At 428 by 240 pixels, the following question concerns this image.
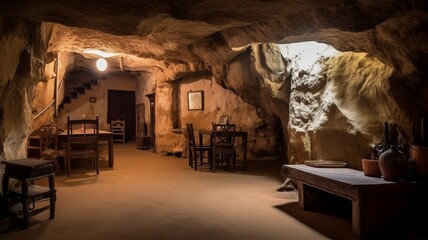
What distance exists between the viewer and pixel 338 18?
3195mm

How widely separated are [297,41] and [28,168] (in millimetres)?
3671

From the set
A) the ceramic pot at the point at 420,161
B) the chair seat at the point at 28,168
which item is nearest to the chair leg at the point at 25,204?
the chair seat at the point at 28,168

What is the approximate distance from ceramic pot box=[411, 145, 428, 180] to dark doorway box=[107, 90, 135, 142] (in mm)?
12303

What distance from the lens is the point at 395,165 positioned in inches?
119

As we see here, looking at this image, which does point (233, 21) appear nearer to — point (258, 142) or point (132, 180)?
point (132, 180)

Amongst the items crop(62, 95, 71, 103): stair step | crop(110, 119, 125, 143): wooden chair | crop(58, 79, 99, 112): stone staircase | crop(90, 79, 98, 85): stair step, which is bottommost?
crop(110, 119, 125, 143): wooden chair

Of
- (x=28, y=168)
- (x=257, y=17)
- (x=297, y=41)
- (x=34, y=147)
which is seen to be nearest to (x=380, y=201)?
(x=257, y=17)

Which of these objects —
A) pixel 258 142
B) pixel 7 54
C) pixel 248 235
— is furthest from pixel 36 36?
pixel 258 142

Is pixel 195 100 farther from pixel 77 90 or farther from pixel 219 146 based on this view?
pixel 77 90

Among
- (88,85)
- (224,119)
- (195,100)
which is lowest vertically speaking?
(224,119)

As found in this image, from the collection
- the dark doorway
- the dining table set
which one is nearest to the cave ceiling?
the dining table set

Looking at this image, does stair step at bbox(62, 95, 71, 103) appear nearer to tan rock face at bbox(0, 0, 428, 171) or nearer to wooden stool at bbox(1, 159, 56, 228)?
tan rock face at bbox(0, 0, 428, 171)

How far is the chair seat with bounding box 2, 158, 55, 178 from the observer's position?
3348mm

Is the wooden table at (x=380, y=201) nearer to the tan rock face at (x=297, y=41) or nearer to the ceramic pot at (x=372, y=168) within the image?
the ceramic pot at (x=372, y=168)
